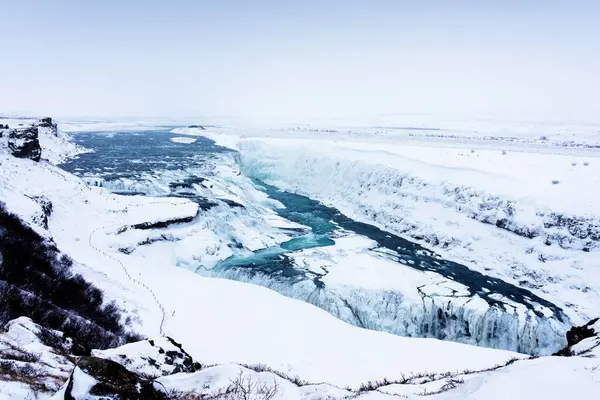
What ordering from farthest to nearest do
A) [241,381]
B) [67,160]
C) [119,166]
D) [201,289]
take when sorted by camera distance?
1. [67,160]
2. [119,166]
3. [201,289]
4. [241,381]

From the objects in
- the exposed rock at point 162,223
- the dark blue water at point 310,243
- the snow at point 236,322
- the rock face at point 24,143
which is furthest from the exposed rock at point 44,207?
the dark blue water at point 310,243

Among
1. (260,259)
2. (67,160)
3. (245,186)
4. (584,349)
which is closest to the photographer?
(584,349)

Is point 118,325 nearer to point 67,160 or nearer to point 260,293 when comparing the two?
point 260,293

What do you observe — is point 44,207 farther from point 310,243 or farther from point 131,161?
point 131,161

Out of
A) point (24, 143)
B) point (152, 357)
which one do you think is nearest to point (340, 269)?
point (152, 357)

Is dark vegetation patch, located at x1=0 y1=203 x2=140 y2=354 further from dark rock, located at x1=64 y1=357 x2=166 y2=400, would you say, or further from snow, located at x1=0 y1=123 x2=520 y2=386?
dark rock, located at x1=64 y1=357 x2=166 y2=400

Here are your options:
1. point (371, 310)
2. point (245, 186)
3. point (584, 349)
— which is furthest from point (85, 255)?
point (245, 186)
